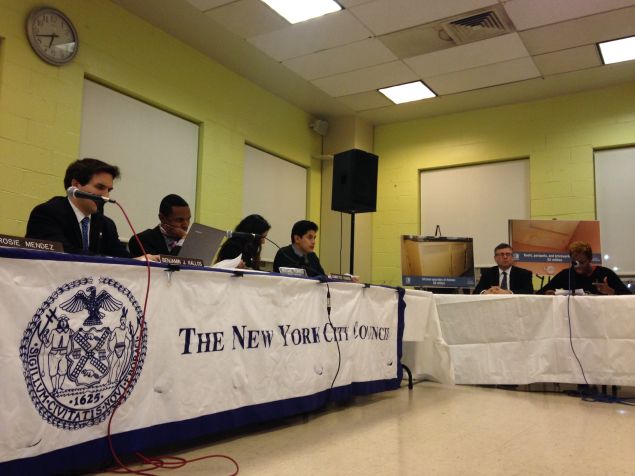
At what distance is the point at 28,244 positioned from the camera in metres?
1.40

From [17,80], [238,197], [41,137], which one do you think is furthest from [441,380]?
[17,80]

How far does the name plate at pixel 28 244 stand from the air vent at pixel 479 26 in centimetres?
344

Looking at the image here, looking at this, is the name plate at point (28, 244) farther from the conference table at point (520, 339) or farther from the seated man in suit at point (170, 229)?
the conference table at point (520, 339)

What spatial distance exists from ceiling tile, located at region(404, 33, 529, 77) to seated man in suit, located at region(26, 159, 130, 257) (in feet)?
10.6

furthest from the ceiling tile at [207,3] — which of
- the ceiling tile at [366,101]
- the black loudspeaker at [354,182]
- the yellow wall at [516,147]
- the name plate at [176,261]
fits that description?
the yellow wall at [516,147]

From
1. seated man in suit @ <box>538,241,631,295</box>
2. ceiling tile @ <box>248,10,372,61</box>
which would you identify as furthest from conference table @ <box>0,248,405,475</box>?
ceiling tile @ <box>248,10,372,61</box>

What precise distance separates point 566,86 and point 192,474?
16.4 feet

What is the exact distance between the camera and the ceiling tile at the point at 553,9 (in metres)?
3.71

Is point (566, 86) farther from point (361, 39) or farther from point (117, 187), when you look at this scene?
point (117, 187)

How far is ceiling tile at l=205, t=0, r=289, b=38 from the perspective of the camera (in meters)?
3.88

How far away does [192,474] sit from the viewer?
1.58 meters

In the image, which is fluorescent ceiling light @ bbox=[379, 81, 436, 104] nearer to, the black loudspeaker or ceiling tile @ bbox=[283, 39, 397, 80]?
ceiling tile @ bbox=[283, 39, 397, 80]

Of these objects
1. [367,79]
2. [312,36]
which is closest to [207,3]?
[312,36]

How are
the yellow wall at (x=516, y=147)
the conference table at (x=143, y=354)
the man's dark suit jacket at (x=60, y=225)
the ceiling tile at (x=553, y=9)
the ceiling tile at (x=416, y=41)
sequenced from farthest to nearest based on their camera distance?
1. the yellow wall at (x=516, y=147)
2. the ceiling tile at (x=416, y=41)
3. the ceiling tile at (x=553, y=9)
4. the man's dark suit jacket at (x=60, y=225)
5. the conference table at (x=143, y=354)
